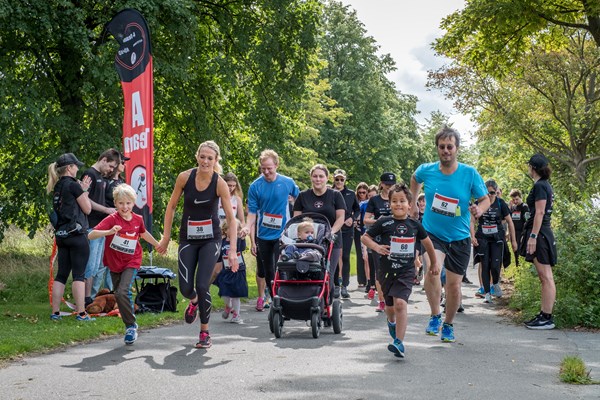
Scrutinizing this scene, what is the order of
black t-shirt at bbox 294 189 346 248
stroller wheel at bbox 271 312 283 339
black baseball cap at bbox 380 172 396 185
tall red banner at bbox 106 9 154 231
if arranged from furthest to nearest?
black baseball cap at bbox 380 172 396 185, tall red banner at bbox 106 9 154 231, black t-shirt at bbox 294 189 346 248, stroller wheel at bbox 271 312 283 339

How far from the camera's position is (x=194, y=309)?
9.05 metres

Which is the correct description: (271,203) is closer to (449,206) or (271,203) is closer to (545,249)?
(449,206)

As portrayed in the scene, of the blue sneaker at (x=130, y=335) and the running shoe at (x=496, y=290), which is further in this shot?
the running shoe at (x=496, y=290)

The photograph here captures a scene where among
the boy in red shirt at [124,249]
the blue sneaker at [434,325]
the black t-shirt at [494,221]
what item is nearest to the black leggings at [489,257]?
the black t-shirt at [494,221]

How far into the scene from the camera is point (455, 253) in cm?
926

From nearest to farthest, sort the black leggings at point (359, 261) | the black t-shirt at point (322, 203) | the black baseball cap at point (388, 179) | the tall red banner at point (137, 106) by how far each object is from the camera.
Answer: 1. the black t-shirt at point (322, 203)
2. the tall red banner at point (137, 106)
3. the black baseball cap at point (388, 179)
4. the black leggings at point (359, 261)

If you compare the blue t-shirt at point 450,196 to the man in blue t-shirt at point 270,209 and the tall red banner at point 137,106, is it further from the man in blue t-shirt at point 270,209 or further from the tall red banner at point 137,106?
the tall red banner at point 137,106

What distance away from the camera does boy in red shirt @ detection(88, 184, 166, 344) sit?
9055mm

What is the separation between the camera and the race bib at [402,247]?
8.37 meters

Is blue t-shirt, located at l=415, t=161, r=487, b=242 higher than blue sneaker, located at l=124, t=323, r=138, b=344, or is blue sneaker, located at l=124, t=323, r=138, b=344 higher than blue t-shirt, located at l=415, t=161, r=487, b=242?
blue t-shirt, located at l=415, t=161, r=487, b=242

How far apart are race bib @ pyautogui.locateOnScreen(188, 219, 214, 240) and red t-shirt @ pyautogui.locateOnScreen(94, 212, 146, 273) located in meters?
0.82

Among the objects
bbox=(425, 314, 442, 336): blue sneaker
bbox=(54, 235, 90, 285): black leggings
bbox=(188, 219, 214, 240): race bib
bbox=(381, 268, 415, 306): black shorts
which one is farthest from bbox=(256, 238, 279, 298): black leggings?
bbox=(381, 268, 415, 306): black shorts

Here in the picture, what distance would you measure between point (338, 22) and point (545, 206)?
142 ft

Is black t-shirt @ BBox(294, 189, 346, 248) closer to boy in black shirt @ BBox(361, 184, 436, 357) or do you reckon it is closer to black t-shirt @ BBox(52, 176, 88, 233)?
boy in black shirt @ BBox(361, 184, 436, 357)
